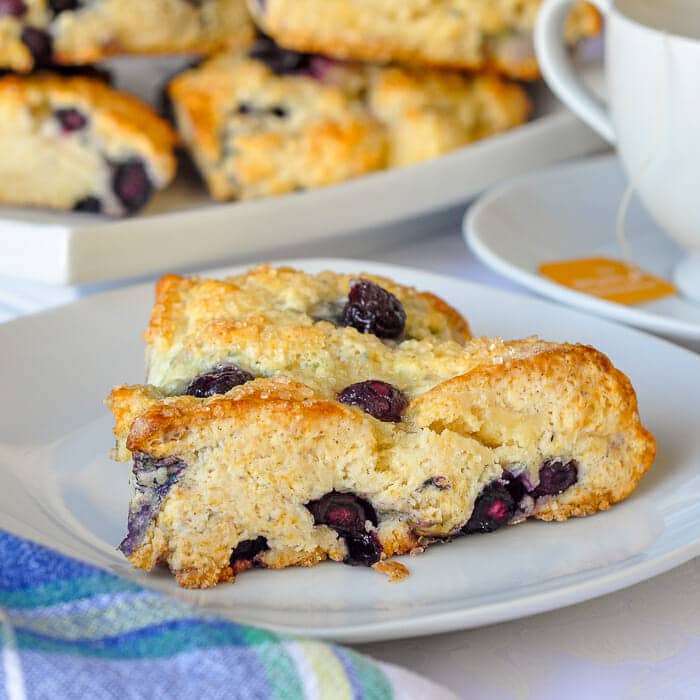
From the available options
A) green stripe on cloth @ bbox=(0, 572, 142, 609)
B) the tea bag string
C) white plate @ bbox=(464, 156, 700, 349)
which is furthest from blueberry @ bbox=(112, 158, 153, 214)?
green stripe on cloth @ bbox=(0, 572, 142, 609)

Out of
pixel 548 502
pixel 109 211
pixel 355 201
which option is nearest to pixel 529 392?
pixel 548 502

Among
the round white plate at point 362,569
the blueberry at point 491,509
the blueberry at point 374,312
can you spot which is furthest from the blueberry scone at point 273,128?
the blueberry at point 491,509

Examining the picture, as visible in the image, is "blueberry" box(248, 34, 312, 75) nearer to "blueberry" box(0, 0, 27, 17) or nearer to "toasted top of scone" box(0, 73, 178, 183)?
"toasted top of scone" box(0, 73, 178, 183)

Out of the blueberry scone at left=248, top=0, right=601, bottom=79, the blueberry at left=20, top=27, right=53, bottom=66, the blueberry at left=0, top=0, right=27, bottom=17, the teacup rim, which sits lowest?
the blueberry at left=20, top=27, right=53, bottom=66

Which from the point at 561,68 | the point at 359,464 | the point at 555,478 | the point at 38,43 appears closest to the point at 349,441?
the point at 359,464

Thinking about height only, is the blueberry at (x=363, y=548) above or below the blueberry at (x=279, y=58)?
below

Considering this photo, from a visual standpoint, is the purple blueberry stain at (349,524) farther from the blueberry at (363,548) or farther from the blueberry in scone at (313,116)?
the blueberry in scone at (313,116)

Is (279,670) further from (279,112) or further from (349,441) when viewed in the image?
(279,112)
